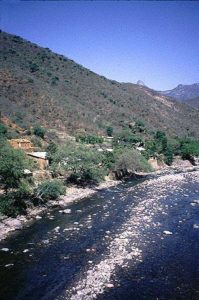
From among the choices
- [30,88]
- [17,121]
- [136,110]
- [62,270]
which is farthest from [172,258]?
[136,110]

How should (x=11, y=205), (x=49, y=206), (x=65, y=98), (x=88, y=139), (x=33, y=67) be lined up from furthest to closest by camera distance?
(x=33, y=67)
(x=65, y=98)
(x=88, y=139)
(x=49, y=206)
(x=11, y=205)

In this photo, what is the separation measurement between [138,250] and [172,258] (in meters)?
2.12

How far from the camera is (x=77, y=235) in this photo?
909 inches

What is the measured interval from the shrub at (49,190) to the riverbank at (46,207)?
55 centimetres

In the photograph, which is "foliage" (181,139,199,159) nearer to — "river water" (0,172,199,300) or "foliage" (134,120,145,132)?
"foliage" (134,120,145,132)

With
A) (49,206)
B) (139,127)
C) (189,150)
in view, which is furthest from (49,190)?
(139,127)

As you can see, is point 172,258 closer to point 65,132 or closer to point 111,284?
point 111,284

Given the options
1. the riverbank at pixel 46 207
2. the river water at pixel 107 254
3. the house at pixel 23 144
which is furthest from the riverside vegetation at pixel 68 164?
the river water at pixel 107 254

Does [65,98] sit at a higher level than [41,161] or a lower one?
higher

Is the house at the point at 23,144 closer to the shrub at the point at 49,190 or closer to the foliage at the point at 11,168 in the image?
the shrub at the point at 49,190

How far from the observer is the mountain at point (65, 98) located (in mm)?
66750

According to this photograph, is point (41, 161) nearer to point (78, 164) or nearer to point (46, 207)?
point (78, 164)

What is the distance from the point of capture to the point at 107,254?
19.7m

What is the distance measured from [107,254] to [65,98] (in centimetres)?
6057
